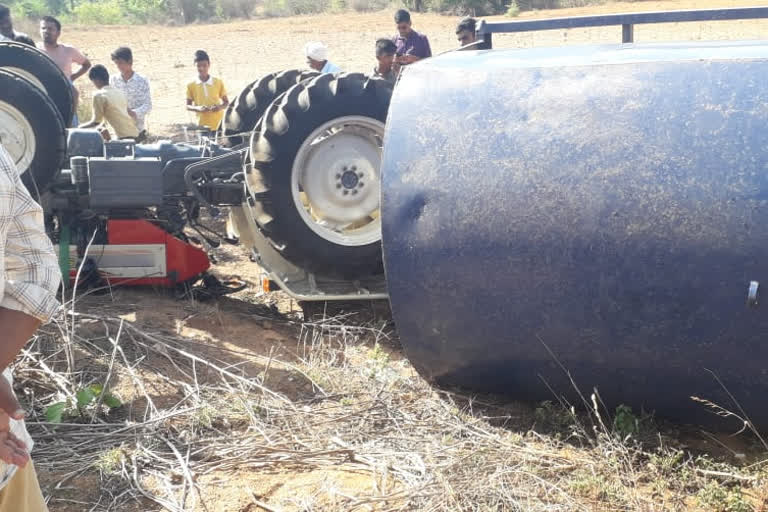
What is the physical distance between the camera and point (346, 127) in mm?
5773

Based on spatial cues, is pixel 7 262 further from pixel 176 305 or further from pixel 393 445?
pixel 176 305

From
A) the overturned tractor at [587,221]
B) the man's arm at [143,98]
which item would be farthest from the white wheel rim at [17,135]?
the man's arm at [143,98]

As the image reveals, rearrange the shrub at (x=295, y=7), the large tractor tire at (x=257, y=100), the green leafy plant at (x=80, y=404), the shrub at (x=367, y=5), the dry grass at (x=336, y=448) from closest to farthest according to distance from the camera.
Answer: the dry grass at (x=336, y=448)
the green leafy plant at (x=80, y=404)
the large tractor tire at (x=257, y=100)
the shrub at (x=367, y=5)
the shrub at (x=295, y=7)

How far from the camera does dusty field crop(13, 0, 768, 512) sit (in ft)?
11.8

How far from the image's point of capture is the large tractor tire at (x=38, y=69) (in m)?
6.46

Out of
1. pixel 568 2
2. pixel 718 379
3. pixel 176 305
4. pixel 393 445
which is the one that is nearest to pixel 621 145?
pixel 718 379

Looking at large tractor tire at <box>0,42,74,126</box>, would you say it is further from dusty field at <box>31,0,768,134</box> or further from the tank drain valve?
dusty field at <box>31,0,768,134</box>

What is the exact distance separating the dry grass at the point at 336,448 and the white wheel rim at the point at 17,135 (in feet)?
4.06

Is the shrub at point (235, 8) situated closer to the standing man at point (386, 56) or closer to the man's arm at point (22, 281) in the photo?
the standing man at point (386, 56)

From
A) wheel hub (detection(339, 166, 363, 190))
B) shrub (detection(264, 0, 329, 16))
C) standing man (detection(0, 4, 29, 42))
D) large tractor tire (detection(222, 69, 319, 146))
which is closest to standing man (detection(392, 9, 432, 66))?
large tractor tire (detection(222, 69, 319, 146))

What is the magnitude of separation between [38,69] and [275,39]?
2150 cm

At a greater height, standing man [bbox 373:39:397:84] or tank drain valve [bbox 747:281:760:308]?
standing man [bbox 373:39:397:84]

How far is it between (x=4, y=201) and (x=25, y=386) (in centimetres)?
284

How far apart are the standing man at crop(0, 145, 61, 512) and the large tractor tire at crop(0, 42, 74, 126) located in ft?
15.1
